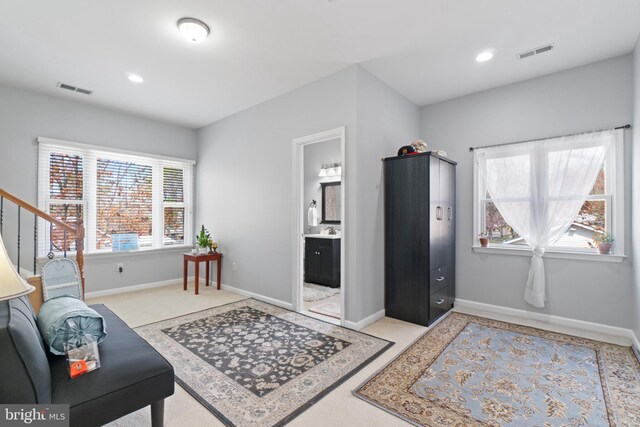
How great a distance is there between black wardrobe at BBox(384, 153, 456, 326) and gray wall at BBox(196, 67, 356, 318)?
2.03 feet

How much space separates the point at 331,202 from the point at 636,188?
4.05 metres

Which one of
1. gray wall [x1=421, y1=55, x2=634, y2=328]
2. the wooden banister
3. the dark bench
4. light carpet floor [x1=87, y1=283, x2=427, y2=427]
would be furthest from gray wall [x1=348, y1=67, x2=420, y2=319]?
the wooden banister

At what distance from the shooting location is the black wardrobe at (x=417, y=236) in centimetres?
334

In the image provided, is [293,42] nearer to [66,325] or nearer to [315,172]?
[66,325]

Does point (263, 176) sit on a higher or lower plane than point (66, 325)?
higher

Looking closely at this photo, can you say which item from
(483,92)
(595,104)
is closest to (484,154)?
(483,92)

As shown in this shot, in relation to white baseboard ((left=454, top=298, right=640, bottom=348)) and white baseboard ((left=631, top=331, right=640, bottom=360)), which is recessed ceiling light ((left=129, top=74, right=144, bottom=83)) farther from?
white baseboard ((left=631, top=331, right=640, bottom=360))

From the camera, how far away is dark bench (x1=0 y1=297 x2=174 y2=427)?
1174 millimetres

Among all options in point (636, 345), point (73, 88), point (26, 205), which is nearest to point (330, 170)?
point (73, 88)

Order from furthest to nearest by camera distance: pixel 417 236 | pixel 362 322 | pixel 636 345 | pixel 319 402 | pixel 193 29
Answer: pixel 417 236
pixel 362 322
pixel 636 345
pixel 193 29
pixel 319 402

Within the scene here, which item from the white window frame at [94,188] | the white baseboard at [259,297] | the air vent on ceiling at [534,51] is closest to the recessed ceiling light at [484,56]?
the air vent on ceiling at [534,51]

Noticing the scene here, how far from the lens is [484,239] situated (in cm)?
388

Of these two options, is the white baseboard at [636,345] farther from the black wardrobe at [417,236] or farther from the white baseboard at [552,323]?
the black wardrobe at [417,236]

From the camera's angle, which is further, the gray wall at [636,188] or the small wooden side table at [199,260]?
the small wooden side table at [199,260]
